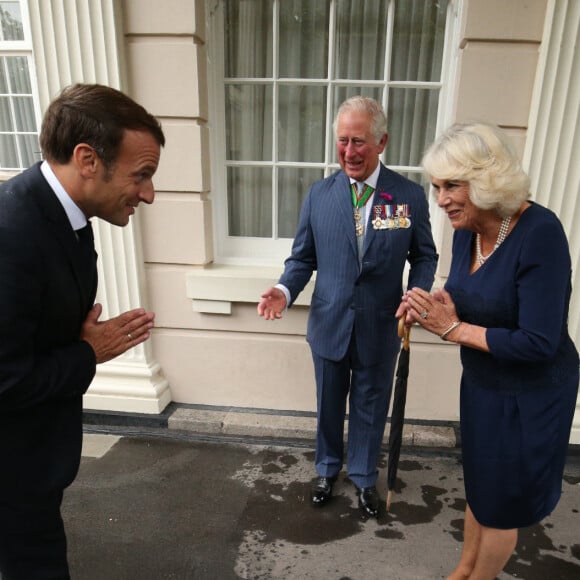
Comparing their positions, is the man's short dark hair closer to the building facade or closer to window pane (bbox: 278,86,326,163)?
the building facade

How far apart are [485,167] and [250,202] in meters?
2.20

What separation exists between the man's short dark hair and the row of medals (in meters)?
1.27

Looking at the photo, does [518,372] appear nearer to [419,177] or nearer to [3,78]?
[419,177]

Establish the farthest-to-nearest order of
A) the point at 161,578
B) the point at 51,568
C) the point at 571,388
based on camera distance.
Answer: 1. the point at 161,578
2. the point at 571,388
3. the point at 51,568

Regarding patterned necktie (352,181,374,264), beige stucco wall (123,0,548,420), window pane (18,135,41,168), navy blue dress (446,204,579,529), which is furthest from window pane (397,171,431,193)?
window pane (18,135,41,168)

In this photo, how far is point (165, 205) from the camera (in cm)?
306

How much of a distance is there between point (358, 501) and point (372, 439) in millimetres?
381

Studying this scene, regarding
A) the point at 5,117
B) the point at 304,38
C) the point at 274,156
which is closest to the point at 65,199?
the point at 274,156

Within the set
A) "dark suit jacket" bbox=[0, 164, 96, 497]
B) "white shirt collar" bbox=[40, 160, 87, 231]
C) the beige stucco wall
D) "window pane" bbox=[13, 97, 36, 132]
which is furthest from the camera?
"window pane" bbox=[13, 97, 36, 132]

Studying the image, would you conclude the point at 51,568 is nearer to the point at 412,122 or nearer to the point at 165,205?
the point at 165,205

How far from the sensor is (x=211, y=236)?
321 centimetres

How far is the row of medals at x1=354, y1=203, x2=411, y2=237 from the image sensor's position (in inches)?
86.0

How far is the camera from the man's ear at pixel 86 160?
118 cm

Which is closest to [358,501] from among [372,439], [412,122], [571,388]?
[372,439]
